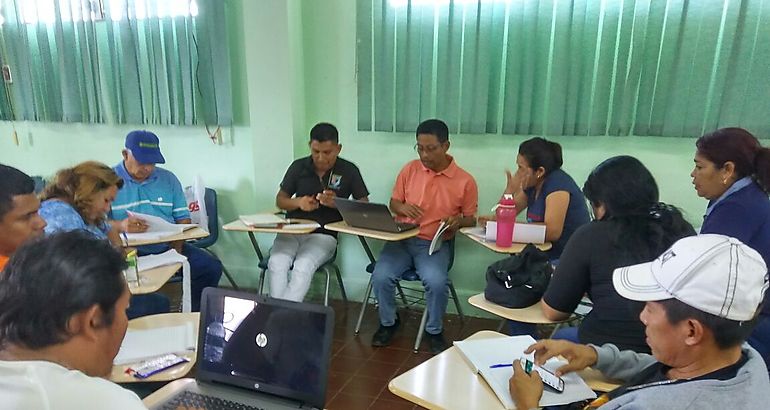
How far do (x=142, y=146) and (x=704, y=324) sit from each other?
3.02 m

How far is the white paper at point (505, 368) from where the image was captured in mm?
1398

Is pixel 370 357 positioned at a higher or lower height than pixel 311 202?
lower

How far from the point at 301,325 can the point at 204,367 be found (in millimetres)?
338

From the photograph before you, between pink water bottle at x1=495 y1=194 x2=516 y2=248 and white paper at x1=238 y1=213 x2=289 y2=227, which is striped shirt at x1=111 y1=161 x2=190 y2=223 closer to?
white paper at x1=238 y1=213 x2=289 y2=227

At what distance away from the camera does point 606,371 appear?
1531 mm

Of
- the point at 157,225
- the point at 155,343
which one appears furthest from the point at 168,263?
the point at 155,343

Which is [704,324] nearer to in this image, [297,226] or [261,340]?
[261,340]

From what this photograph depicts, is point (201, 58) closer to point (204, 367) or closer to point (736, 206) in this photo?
point (204, 367)

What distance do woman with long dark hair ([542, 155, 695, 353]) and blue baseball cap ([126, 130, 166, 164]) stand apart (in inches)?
96.7

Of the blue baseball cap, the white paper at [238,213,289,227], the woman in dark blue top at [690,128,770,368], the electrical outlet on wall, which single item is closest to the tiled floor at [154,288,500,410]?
the white paper at [238,213,289,227]

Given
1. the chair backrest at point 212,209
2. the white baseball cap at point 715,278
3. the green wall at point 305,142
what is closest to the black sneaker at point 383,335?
the green wall at point 305,142

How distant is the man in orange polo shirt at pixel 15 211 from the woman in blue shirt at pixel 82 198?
448 millimetres

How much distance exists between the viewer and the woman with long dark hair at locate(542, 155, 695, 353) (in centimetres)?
173

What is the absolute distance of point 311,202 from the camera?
11.5ft
